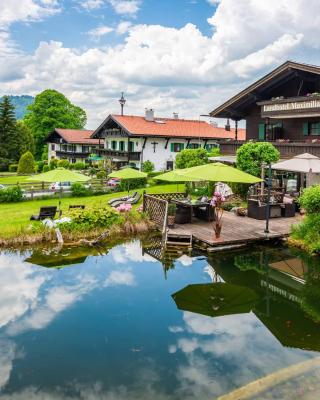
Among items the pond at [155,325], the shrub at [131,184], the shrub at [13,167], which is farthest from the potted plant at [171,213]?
the shrub at [13,167]

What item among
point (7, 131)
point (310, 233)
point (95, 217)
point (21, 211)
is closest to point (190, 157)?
point (21, 211)

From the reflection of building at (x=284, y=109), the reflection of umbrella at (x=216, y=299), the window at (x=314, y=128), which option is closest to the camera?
the reflection of umbrella at (x=216, y=299)

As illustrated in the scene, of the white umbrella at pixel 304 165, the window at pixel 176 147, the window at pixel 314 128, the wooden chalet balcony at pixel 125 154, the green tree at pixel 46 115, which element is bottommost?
the white umbrella at pixel 304 165

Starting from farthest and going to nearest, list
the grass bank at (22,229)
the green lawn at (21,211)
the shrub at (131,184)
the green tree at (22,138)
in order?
the green tree at (22,138), the shrub at (131,184), the green lawn at (21,211), the grass bank at (22,229)

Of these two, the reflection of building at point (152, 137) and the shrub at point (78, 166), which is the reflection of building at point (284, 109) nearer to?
the reflection of building at point (152, 137)

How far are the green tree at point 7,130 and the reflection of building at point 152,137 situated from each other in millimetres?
15311

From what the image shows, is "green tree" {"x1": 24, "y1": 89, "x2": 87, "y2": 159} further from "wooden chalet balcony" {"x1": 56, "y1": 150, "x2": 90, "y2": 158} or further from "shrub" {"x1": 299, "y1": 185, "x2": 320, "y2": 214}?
"shrub" {"x1": 299, "y1": 185, "x2": 320, "y2": 214}

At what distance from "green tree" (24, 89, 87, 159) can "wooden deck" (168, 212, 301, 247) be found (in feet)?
163

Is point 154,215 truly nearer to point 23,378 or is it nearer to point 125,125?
point 23,378

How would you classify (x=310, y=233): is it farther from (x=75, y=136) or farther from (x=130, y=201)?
(x=75, y=136)

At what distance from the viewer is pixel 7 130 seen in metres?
54.0

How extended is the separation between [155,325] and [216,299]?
7.49 ft

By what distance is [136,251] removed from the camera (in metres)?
15.5

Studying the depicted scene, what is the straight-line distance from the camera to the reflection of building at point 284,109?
907 inches
